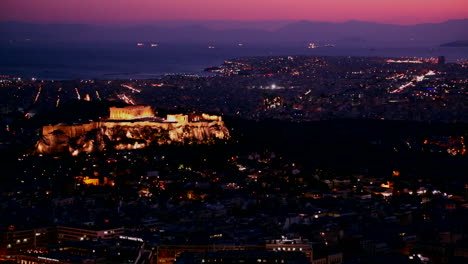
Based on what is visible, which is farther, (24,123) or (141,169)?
(24,123)

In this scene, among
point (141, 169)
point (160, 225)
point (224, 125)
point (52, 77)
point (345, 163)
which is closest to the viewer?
point (160, 225)

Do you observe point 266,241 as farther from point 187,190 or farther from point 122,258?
point 187,190

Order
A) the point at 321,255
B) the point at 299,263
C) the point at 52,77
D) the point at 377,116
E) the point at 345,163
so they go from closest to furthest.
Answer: the point at 299,263 → the point at 321,255 → the point at 345,163 → the point at 377,116 → the point at 52,77

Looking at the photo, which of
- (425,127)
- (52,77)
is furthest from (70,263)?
(52,77)

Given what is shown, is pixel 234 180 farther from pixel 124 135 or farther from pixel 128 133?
pixel 128 133

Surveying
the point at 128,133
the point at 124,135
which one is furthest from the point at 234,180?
the point at 128,133

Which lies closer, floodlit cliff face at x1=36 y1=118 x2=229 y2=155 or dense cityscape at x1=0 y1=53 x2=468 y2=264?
dense cityscape at x1=0 y1=53 x2=468 y2=264
